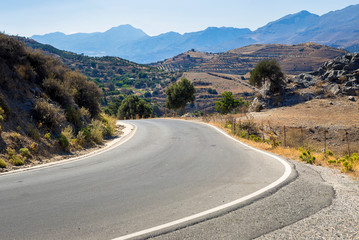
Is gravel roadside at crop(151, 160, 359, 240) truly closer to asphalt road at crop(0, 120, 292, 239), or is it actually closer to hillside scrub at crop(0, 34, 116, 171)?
asphalt road at crop(0, 120, 292, 239)

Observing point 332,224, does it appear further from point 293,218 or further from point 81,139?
point 81,139

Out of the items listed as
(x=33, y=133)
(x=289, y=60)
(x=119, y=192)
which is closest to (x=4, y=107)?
(x=33, y=133)

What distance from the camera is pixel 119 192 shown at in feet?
16.4

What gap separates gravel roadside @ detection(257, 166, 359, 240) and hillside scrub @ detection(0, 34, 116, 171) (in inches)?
285

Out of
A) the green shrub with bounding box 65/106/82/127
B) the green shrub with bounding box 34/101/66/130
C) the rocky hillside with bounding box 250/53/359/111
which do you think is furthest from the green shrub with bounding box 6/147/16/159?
the rocky hillside with bounding box 250/53/359/111

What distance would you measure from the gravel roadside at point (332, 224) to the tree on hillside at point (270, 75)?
3198 centimetres

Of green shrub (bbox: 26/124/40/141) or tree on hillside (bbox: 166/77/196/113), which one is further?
tree on hillside (bbox: 166/77/196/113)

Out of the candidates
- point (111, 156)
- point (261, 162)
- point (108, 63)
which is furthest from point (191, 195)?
point (108, 63)

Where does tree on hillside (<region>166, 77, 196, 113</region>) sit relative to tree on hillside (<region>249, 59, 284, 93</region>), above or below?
below

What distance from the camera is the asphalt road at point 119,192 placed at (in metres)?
3.69

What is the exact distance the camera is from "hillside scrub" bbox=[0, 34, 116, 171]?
8.39 meters

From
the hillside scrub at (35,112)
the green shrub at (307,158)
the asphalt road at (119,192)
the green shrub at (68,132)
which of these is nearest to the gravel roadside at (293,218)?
the asphalt road at (119,192)

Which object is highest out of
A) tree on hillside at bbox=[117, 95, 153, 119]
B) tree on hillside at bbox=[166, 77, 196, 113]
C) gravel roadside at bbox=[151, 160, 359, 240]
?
gravel roadside at bbox=[151, 160, 359, 240]

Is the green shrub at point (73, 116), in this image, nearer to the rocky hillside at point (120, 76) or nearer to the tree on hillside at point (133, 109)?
the tree on hillside at point (133, 109)
